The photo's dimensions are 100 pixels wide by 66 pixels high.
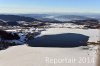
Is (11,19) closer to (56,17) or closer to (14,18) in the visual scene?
(14,18)

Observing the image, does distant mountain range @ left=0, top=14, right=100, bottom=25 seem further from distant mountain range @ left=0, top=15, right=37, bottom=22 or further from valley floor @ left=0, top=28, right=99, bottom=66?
valley floor @ left=0, top=28, right=99, bottom=66

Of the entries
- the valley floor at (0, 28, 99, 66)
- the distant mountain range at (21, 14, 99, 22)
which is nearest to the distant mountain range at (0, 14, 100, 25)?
the distant mountain range at (21, 14, 99, 22)

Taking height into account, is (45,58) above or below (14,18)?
below

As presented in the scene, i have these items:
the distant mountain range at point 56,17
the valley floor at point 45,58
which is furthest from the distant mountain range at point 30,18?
the valley floor at point 45,58

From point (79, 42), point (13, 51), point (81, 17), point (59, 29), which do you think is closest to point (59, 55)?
point (13, 51)

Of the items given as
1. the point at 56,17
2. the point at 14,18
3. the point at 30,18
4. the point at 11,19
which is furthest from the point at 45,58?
the point at 56,17

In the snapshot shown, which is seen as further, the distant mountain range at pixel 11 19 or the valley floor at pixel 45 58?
the distant mountain range at pixel 11 19

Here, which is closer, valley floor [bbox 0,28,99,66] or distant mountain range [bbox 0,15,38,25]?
valley floor [bbox 0,28,99,66]

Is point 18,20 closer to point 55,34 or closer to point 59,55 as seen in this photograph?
point 55,34

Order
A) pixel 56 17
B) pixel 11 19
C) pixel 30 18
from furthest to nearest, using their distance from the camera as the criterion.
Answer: pixel 56 17
pixel 11 19
pixel 30 18

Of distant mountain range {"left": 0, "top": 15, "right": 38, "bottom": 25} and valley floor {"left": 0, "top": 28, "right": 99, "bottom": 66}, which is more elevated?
distant mountain range {"left": 0, "top": 15, "right": 38, "bottom": 25}

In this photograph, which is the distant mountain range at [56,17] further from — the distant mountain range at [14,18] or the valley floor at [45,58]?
the valley floor at [45,58]
